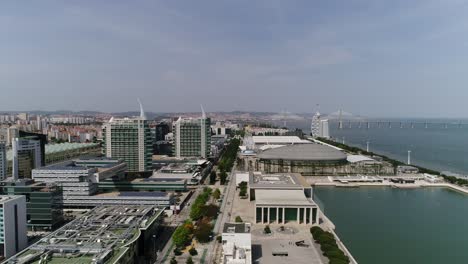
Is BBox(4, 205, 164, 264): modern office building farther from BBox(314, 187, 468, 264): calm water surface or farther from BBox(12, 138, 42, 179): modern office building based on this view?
BBox(12, 138, 42, 179): modern office building

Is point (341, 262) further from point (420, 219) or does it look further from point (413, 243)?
point (420, 219)

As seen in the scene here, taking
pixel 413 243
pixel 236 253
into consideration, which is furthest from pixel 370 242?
pixel 236 253

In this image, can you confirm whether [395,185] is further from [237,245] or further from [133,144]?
[133,144]

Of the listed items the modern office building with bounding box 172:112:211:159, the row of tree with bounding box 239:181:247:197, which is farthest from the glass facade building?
the row of tree with bounding box 239:181:247:197

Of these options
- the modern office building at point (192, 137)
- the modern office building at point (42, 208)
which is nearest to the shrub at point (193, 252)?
the modern office building at point (42, 208)

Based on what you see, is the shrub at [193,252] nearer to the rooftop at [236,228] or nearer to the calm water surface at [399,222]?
the rooftop at [236,228]

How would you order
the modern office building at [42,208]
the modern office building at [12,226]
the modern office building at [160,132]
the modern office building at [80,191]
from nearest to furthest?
the modern office building at [12,226] < the modern office building at [42,208] < the modern office building at [80,191] < the modern office building at [160,132]

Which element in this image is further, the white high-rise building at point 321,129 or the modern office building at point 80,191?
the white high-rise building at point 321,129
